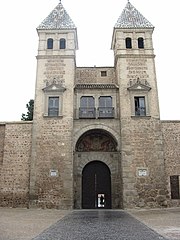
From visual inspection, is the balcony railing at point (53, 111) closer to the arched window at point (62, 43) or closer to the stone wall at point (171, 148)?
the arched window at point (62, 43)

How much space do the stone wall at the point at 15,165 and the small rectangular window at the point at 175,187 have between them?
9.72 metres

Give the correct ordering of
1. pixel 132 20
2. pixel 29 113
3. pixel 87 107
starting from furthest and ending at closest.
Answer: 1. pixel 29 113
2. pixel 132 20
3. pixel 87 107

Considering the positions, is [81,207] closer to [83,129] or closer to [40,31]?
[83,129]

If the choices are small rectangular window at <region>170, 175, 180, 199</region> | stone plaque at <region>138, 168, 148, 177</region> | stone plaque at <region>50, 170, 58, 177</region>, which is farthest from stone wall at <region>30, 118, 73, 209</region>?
small rectangular window at <region>170, 175, 180, 199</region>

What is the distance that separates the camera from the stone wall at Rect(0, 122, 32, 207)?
17.4 metres

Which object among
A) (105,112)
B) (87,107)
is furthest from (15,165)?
(105,112)

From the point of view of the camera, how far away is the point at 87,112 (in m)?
19.5

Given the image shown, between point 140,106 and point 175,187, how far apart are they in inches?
241

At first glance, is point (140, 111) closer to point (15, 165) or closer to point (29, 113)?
point (15, 165)

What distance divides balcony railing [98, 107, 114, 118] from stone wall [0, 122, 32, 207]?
5140 mm

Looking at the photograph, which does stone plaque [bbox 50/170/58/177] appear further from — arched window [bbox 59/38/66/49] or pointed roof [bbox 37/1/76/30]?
pointed roof [bbox 37/1/76/30]

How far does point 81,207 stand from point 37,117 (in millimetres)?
7060

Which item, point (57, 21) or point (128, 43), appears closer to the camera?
point (128, 43)

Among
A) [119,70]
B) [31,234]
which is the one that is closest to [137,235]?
[31,234]
